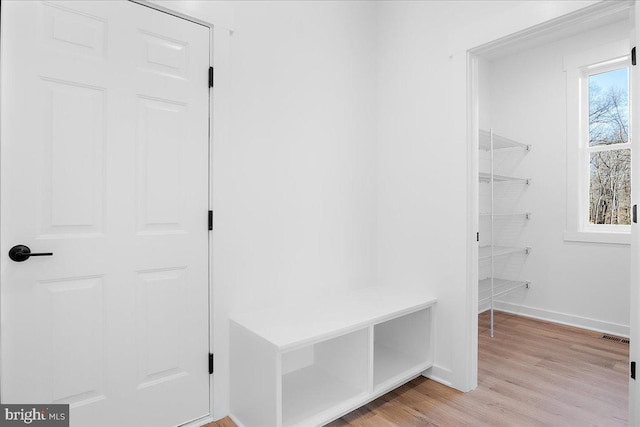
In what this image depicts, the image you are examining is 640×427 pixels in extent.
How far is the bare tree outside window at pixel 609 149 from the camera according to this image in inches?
129

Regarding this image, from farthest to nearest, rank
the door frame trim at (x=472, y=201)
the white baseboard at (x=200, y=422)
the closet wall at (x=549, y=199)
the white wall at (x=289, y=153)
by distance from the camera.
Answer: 1. the closet wall at (x=549, y=199)
2. the door frame trim at (x=472, y=201)
3. the white wall at (x=289, y=153)
4. the white baseboard at (x=200, y=422)

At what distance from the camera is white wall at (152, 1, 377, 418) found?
75.5 inches

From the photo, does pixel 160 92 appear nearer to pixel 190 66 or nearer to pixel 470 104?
pixel 190 66

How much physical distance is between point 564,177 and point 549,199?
0.81 feet

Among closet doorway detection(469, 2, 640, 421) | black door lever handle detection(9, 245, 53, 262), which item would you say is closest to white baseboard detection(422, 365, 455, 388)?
closet doorway detection(469, 2, 640, 421)

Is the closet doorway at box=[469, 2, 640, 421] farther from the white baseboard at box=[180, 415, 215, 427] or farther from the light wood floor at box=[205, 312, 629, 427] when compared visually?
the white baseboard at box=[180, 415, 215, 427]

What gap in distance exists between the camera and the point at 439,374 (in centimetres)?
232

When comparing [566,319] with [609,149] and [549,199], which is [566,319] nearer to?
[549,199]

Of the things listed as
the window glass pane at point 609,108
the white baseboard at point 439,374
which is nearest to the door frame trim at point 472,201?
the white baseboard at point 439,374

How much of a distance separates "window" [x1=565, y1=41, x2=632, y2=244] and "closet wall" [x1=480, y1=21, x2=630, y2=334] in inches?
3.1

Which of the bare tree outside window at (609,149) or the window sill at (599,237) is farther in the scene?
the bare tree outside window at (609,149)

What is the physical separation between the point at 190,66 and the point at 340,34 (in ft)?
3.79

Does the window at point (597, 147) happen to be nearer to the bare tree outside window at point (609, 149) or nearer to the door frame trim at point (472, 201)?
the bare tree outside window at point (609, 149)

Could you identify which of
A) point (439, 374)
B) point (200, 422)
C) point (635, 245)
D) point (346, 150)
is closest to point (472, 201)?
point (635, 245)
